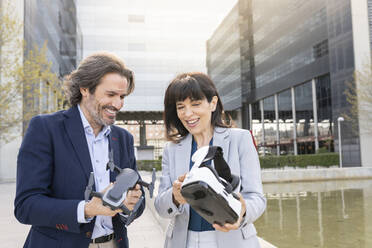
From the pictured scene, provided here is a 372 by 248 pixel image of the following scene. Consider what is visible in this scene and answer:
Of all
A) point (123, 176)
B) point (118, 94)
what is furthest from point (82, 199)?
point (118, 94)

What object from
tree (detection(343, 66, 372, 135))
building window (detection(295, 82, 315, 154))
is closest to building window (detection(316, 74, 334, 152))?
building window (detection(295, 82, 315, 154))

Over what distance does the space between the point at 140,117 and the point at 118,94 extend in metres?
49.8

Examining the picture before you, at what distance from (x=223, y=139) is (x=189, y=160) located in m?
0.28

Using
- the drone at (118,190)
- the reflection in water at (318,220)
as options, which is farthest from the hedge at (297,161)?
the drone at (118,190)

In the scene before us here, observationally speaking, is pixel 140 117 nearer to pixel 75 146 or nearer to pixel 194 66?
pixel 194 66

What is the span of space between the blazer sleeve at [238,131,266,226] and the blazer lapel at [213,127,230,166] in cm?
9

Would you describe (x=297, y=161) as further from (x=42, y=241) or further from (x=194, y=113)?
(x=42, y=241)

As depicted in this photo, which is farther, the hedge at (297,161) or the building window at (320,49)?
the building window at (320,49)

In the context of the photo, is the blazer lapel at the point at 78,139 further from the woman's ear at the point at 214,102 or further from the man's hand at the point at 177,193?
the woman's ear at the point at 214,102

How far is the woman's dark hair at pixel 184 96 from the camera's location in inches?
86.0

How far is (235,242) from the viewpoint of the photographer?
6.62ft

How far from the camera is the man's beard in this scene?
213 cm

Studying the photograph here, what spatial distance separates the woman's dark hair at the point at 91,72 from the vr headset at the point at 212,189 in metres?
0.98

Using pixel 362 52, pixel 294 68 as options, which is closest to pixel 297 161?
pixel 362 52
